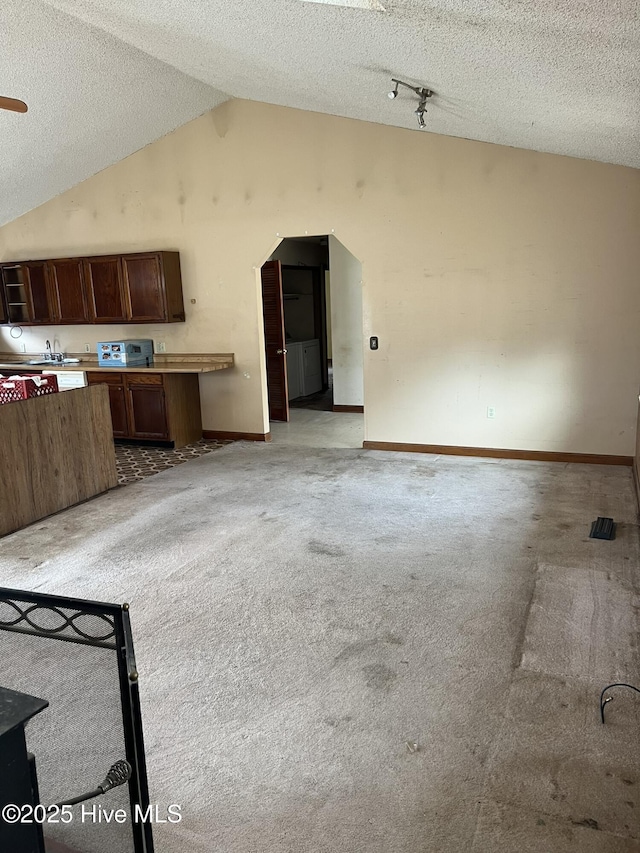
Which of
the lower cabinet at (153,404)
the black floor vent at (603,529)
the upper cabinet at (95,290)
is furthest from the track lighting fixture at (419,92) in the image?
the lower cabinet at (153,404)

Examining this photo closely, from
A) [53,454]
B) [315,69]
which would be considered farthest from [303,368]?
[315,69]

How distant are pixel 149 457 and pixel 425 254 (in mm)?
3346

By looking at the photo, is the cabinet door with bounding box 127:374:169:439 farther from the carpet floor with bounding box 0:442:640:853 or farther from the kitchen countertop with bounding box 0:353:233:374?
the carpet floor with bounding box 0:442:640:853

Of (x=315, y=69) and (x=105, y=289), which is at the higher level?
(x=315, y=69)

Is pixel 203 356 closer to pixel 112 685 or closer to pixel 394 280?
→ pixel 394 280

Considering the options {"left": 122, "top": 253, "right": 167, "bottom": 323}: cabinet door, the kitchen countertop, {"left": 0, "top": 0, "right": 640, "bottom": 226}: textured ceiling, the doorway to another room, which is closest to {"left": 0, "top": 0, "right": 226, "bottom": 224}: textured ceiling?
{"left": 0, "top": 0, "right": 640, "bottom": 226}: textured ceiling

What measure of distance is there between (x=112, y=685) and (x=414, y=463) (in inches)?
179

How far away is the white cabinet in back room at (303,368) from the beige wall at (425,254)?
2.62 metres

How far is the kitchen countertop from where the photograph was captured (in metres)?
6.51

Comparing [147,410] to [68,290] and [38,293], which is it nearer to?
[68,290]

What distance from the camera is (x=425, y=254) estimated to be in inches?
229

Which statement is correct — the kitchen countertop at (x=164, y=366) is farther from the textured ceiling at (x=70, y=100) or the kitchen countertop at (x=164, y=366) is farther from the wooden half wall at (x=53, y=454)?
the textured ceiling at (x=70, y=100)

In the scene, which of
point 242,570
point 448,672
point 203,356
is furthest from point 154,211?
point 448,672

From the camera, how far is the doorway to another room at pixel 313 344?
24.5ft
